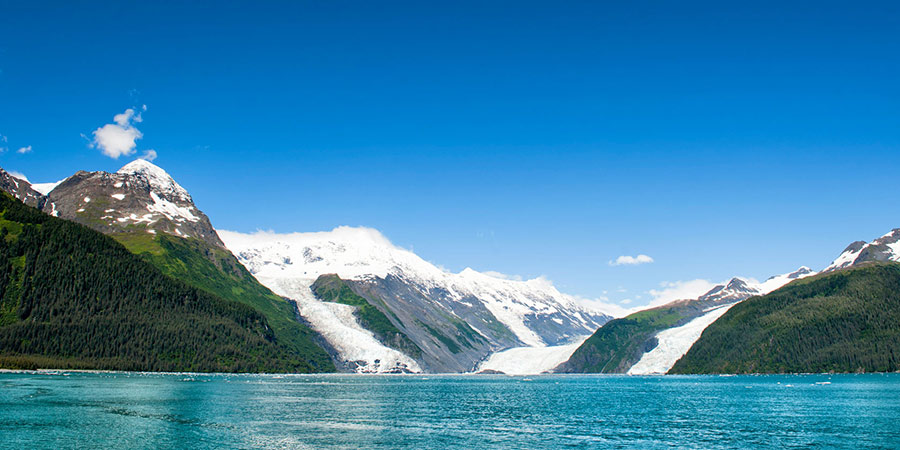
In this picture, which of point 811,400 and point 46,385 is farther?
point 46,385

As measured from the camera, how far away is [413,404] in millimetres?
125125

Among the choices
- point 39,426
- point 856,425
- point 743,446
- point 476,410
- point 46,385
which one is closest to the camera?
point 743,446

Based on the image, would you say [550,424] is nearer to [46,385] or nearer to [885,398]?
[885,398]

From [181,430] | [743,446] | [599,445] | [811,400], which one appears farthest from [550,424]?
[811,400]

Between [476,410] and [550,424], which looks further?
[476,410]

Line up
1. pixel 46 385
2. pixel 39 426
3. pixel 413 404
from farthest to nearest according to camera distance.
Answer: pixel 46 385 < pixel 413 404 < pixel 39 426

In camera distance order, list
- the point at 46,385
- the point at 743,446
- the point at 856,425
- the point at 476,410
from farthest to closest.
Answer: the point at 46,385 < the point at 476,410 < the point at 856,425 < the point at 743,446

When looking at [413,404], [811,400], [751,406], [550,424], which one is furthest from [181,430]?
[811,400]

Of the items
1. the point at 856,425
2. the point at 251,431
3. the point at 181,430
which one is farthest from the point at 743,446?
the point at 181,430

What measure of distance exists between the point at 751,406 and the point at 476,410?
49.7 meters

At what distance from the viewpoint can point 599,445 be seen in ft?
225

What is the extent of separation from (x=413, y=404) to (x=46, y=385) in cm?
7878

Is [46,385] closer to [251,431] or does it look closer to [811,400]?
[251,431]

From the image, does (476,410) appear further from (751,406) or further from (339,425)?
(751,406)
